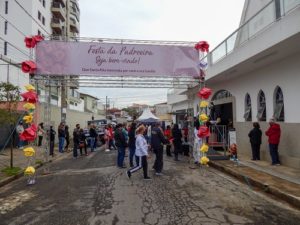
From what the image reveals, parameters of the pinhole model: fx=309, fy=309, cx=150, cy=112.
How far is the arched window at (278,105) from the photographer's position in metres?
13.0

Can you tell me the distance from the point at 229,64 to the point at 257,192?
825 cm

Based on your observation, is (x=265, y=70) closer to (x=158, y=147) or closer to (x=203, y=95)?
(x=203, y=95)

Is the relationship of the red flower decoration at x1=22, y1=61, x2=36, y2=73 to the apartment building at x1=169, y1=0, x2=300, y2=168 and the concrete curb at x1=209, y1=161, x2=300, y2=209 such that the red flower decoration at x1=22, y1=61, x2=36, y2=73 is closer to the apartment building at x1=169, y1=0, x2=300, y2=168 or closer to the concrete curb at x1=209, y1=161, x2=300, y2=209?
the concrete curb at x1=209, y1=161, x2=300, y2=209

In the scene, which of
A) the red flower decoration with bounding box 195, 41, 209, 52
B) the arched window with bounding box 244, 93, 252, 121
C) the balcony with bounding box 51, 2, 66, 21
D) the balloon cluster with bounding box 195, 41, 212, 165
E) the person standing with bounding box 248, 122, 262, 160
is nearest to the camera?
the balloon cluster with bounding box 195, 41, 212, 165

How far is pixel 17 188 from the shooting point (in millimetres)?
9383

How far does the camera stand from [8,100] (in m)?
11.9

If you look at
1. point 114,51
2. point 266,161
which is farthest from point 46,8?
point 266,161

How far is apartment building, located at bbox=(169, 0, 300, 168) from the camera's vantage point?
10.6 metres

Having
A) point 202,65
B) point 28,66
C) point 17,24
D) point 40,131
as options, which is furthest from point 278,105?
point 17,24

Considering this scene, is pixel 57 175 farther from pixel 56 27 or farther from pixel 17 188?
pixel 56 27

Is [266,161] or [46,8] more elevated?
[46,8]

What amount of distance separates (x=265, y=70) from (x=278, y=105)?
6.08ft

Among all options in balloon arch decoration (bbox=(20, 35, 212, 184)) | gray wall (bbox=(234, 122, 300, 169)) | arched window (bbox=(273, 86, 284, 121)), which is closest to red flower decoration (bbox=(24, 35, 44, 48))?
balloon arch decoration (bbox=(20, 35, 212, 184))

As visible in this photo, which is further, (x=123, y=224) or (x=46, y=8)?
(x=46, y=8)
